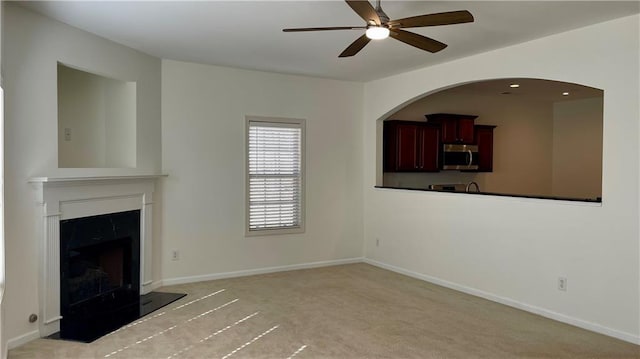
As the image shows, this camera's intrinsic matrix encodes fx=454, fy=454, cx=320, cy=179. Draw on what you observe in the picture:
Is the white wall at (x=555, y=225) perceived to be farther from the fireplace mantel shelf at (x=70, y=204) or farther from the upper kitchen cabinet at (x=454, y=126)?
the fireplace mantel shelf at (x=70, y=204)

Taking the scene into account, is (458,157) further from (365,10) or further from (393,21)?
(365,10)

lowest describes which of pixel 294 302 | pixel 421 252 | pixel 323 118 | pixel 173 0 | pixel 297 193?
pixel 294 302

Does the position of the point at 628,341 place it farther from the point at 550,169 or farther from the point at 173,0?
the point at 550,169

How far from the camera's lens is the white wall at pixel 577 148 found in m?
7.85

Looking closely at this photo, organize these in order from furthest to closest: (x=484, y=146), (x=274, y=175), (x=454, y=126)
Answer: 1. (x=484, y=146)
2. (x=454, y=126)
3. (x=274, y=175)

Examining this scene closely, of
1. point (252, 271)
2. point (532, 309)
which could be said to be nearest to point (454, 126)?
point (532, 309)

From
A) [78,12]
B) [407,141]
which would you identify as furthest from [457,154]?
[78,12]

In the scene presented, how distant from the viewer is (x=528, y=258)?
4.42m

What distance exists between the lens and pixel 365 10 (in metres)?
2.77

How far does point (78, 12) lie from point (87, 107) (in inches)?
58.5

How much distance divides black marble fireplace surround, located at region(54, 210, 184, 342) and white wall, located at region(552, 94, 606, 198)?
6963mm

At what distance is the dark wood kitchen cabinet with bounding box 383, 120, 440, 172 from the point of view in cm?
662

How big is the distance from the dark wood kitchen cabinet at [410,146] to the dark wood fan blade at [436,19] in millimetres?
3579

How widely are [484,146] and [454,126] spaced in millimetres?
800
